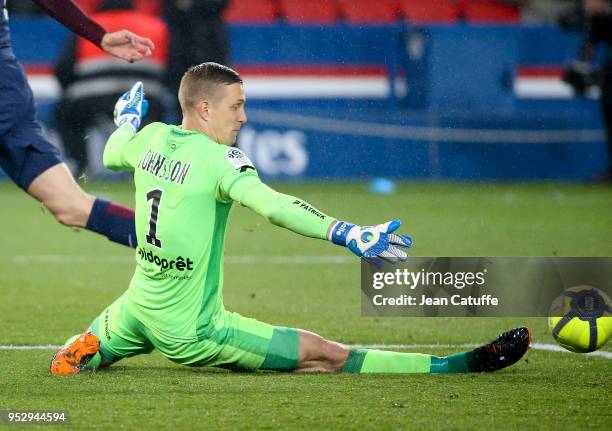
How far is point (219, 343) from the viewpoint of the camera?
507 cm

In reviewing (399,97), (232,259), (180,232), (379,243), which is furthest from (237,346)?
(399,97)

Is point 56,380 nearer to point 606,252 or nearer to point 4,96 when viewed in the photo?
point 4,96

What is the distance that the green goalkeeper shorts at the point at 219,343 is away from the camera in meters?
5.06

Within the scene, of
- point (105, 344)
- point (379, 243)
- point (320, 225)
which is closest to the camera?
point (379, 243)

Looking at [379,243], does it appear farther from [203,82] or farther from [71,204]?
[71,204]

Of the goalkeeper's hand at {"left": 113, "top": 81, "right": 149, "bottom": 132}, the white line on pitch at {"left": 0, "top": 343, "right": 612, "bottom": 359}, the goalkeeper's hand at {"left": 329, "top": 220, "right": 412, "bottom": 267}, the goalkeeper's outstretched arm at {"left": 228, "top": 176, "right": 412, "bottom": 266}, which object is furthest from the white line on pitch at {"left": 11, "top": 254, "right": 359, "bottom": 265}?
the goalkeeper's hand at {"left": 329, "top": 220, "right": 412, "bottom": 267}

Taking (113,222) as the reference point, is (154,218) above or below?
below

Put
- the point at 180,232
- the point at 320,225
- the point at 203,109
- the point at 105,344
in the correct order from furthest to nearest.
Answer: the point at 105,344
the point at 203,109
the point at 180,232
the point at 320,225

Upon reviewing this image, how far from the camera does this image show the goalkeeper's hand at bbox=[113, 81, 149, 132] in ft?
18.5

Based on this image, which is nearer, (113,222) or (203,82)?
(203,82)

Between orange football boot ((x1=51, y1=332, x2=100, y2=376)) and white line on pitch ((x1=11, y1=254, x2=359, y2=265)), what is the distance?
4155 mm

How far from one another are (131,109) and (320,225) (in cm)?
159

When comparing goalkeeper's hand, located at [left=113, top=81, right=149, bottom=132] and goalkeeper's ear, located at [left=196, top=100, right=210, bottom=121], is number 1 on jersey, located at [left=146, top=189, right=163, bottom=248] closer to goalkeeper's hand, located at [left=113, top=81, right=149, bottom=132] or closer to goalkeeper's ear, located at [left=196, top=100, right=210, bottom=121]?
goalkeeper's ear, located at [left=196, top=100, right=210, bottom=121]

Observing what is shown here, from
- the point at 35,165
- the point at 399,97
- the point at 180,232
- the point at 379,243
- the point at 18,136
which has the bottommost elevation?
the point at 379,243
